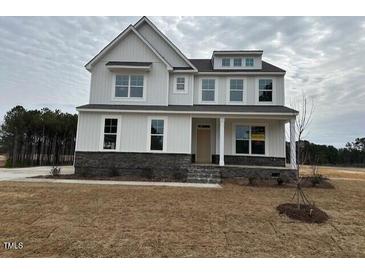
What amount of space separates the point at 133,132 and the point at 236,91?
277 inches

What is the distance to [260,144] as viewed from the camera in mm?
15125

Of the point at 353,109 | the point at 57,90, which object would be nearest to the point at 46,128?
the point at 57,90

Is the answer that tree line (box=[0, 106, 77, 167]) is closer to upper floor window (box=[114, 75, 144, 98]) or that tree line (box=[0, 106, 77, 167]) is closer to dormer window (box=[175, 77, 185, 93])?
upper floor window (box=[114, 75, 144, 98])

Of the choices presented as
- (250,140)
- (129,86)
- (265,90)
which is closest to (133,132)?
(129,86)

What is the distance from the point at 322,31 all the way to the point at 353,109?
1518 centimetres

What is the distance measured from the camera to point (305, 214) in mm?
6543

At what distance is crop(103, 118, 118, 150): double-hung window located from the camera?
13.9m

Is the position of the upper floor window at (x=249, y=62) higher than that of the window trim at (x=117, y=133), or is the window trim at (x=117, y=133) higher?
the upper floor window at (x=249, y=62)

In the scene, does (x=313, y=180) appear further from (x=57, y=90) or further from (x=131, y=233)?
(x=57, y=90)

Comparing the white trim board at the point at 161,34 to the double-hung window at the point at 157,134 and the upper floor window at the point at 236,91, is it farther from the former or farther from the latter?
the double-hung window at the point at 157,134

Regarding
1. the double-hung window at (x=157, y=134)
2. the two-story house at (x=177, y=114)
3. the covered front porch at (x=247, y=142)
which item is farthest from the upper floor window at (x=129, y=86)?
the covered front porch at (x=247, y=142)

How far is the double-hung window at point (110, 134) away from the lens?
13.9 meters

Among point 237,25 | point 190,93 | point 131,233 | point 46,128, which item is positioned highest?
point 237,25

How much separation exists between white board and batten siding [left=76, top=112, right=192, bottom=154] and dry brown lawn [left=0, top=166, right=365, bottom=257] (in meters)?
5.03
